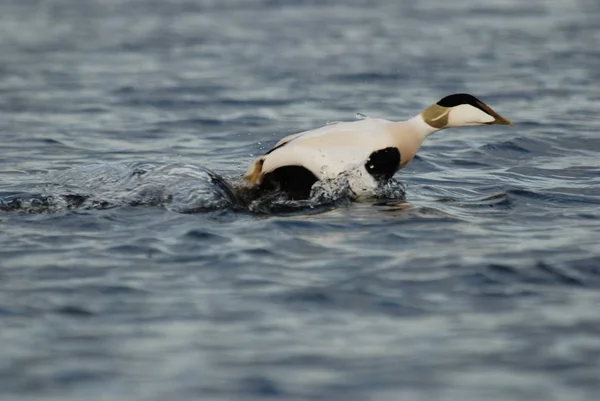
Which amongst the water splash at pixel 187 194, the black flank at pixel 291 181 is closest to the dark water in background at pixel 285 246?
the water splash at pixel 187 194

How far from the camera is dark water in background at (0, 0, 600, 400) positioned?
5527 millimetres

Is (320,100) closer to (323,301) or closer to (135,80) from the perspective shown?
(135,80)

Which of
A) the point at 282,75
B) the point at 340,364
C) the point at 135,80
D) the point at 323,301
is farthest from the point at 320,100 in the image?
the point at 340,364

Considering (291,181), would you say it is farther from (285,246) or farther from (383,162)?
(285,246)

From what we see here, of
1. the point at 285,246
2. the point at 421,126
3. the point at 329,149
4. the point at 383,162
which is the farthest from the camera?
the point at 421,126

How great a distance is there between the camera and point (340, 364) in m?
5.56

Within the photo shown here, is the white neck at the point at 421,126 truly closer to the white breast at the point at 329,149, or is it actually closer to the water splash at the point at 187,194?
the white breast at the point at 329,149

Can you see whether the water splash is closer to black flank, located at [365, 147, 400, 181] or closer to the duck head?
black flank, located at [365, 147, 400, 181]

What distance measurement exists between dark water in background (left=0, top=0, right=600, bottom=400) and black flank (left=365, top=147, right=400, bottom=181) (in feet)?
0.85

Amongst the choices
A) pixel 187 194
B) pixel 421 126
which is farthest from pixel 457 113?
pixel 187 194

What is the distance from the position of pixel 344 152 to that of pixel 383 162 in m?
0.31

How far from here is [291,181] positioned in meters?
8.66

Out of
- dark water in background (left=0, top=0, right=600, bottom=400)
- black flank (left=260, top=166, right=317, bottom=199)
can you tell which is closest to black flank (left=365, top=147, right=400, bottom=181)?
dark water in background (left=0, top=0, right=600, bottom=400)

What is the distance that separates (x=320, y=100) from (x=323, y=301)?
26.3ft
